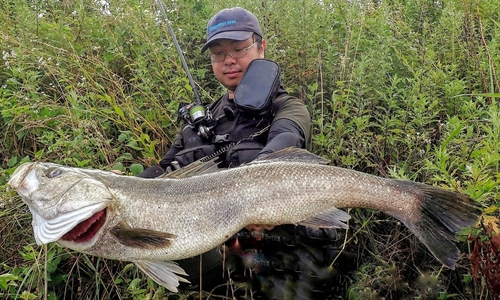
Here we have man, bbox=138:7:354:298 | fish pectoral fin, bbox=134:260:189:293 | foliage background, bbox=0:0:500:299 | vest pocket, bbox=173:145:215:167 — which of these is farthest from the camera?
vest pocket, bbox=173:145:215:167

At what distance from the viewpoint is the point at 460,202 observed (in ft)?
8.36

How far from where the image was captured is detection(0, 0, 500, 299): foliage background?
11.1 ft

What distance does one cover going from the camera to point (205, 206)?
8.86 feet

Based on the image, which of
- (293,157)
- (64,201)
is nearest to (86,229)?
(64,201)

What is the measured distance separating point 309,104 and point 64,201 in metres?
2.28

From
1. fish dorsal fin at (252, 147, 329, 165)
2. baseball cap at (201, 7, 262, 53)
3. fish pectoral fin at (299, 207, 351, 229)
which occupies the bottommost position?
fish pectoral fin at (299, 207, 351, 229)

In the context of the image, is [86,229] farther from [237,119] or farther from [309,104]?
[309,104]

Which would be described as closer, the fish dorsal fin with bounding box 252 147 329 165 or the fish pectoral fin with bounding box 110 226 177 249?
the fish pectoral fin with bounding box 110 226 177 249

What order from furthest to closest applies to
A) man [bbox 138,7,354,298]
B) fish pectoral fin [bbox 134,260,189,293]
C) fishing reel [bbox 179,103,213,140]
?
1. fishing reel [bbox 179,103,213,140]
2. man [bbox 138,7,354,298]
3. fish pectoral fin [bbox 134,260,189,293]

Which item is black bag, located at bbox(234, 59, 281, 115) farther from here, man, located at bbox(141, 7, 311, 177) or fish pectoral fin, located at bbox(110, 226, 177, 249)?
fish pectoral fin, located at bbox(110, 226, 177, 249)

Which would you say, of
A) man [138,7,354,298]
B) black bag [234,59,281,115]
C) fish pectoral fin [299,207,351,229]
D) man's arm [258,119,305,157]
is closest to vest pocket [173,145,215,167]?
man [138,7,354,298]

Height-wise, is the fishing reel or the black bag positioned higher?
the black bag

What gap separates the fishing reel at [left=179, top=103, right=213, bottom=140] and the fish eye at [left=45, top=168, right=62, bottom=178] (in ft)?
4.13

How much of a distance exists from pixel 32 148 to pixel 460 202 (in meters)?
3.46
